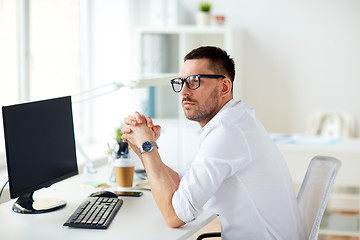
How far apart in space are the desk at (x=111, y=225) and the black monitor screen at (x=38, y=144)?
0.12 meters

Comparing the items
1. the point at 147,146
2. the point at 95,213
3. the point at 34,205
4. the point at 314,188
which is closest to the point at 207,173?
the point at 147,146

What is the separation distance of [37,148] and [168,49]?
328 centimetres

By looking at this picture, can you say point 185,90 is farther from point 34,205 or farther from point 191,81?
point 34,205

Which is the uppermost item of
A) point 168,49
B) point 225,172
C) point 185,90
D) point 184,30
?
point 184,30

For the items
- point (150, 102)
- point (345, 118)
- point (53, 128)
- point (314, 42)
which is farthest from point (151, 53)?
point (53, 128)

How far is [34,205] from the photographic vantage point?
85.7 inches

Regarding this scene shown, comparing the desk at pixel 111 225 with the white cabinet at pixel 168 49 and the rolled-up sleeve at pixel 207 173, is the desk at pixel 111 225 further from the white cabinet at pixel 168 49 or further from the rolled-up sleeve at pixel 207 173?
the white cabinet at pixel 168 49

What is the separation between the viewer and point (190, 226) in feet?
6.58

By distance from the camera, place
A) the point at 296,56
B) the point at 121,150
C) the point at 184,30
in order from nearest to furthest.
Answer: the point at 121,150
the point at 184,30
the point at 296,56

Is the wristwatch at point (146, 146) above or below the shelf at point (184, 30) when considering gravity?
below

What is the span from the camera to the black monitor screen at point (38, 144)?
194cm

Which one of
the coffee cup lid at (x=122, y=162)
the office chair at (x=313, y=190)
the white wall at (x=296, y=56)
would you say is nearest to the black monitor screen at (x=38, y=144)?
the coffee cup lid at (x=122, y=162)

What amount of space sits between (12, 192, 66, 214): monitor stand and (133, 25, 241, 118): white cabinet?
276 cm

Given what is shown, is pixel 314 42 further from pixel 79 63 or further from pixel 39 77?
pixel 39 77
